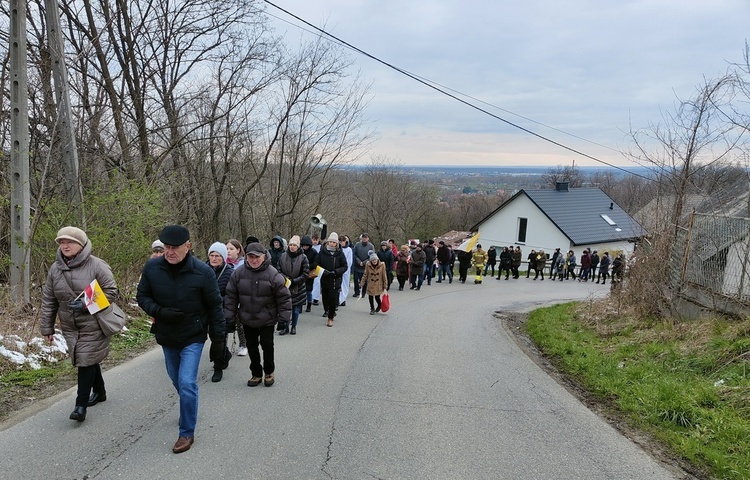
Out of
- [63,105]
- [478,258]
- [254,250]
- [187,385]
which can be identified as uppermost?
[63,105]

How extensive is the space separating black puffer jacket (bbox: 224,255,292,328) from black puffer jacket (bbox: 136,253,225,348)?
1252 millimetres

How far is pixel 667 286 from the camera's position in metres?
9.48

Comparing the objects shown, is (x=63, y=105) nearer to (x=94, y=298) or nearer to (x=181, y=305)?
(x=94, y=298)

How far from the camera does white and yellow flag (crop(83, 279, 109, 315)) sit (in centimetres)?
456

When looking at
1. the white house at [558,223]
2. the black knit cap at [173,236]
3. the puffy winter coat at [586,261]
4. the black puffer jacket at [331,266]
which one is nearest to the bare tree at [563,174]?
the white house at [558,223]

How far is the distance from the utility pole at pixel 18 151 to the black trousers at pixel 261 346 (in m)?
4.28

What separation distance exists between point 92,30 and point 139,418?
13802 millimetres

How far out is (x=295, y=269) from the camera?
884 cm

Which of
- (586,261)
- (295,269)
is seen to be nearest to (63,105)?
(295,269)

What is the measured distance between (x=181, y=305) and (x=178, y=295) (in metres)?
0.09

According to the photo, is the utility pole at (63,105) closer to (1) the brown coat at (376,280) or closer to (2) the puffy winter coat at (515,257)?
(1) the brown coat at (376,280)

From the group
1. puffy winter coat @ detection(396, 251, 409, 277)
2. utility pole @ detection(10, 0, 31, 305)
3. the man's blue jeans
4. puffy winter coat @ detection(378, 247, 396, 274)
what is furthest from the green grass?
utility pole @ detection(10, 0, 31, 305)

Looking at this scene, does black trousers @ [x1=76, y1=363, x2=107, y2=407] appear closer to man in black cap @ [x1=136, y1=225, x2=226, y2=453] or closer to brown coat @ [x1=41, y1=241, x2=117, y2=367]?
brown coat @ [x1=41, y1=241, x2=117, y2=367]

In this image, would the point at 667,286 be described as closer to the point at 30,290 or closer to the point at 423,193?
the point at 30,290
